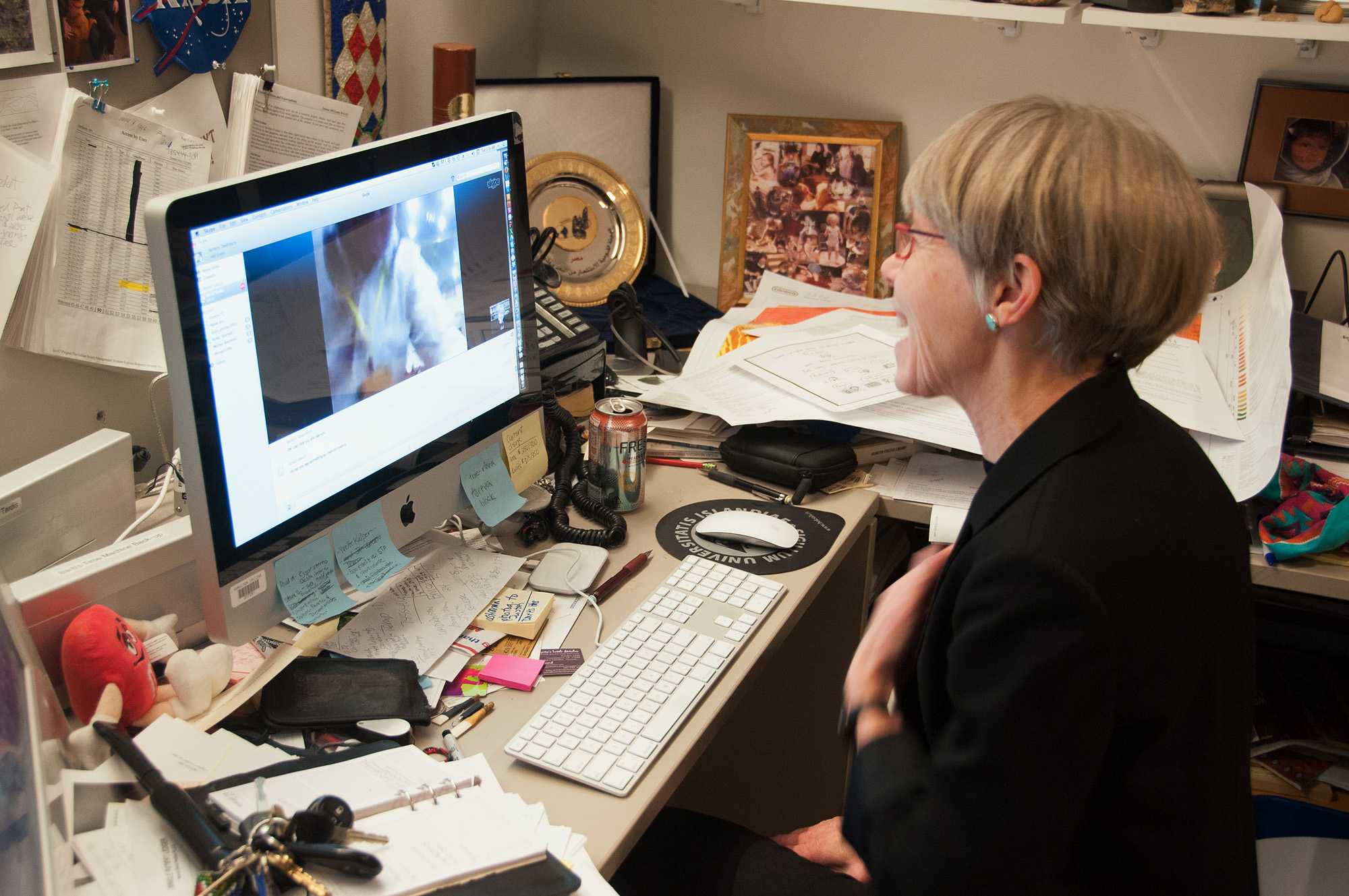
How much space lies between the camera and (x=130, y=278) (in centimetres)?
132

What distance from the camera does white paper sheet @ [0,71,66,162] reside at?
45.7 inches

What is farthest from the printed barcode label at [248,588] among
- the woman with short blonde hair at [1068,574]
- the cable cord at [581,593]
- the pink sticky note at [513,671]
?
the woman with short blonde hair at [1068,574]

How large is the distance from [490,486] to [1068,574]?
0.72 m

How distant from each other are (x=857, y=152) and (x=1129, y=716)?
1473 mm

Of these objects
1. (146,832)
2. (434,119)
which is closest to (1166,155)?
(146,832)

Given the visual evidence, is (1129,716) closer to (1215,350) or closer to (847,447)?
(847,447)

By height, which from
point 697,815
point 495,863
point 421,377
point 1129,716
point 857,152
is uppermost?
point 857,152

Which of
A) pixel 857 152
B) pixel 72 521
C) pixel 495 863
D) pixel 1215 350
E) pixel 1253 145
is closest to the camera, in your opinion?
pixel 495 863

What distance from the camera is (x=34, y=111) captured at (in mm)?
1189

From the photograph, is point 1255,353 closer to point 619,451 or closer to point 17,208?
point 619,451

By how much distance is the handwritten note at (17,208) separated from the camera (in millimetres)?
1176

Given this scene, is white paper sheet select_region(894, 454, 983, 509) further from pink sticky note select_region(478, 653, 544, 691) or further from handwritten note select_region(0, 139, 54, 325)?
handwritten note select_region(0, 139, 54, 325)

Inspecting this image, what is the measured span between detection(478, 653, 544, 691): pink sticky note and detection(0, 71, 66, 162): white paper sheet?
77cm

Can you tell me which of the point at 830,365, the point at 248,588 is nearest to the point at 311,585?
the point at 248,588
